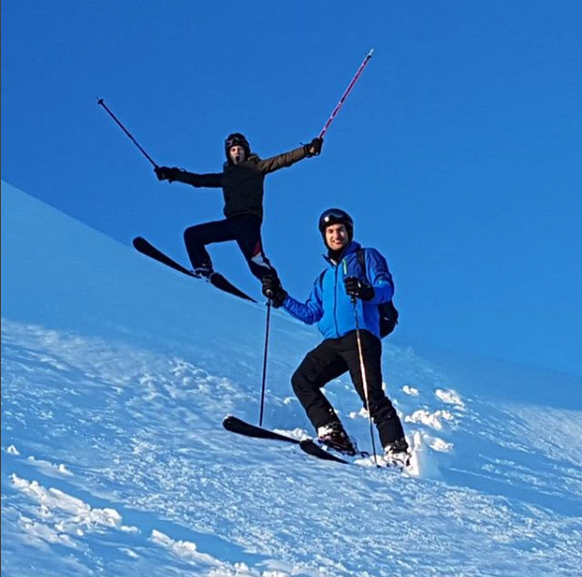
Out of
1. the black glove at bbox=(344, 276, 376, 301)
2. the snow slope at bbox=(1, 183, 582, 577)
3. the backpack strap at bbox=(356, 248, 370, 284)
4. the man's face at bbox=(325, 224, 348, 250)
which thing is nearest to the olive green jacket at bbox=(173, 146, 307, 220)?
the snow slope at bbox=(1, 183, 582, 577)

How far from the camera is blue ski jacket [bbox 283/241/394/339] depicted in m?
7.90

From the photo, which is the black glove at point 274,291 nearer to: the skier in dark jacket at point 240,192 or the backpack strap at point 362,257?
the backpack strap at point 362,257

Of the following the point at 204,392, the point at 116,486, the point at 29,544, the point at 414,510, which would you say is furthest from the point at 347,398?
the point at 29,544

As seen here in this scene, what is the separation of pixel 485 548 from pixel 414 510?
25.3 inches

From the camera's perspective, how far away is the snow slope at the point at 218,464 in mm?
6602

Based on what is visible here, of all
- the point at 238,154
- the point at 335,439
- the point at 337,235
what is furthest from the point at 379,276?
the point at 238,154

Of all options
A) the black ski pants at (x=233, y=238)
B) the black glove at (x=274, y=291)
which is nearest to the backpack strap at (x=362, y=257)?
the black glove at (x=274, y=291)

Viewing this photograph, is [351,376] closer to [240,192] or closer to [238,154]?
[240,192]

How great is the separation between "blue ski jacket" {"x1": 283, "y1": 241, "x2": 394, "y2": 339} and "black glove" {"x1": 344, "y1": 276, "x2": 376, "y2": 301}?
0.33 feet

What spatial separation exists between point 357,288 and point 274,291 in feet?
2.45

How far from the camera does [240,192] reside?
10.8 m

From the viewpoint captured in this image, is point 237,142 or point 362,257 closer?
point 362,257

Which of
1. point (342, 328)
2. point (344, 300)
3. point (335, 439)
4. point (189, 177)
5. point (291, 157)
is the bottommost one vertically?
point (335, 439)

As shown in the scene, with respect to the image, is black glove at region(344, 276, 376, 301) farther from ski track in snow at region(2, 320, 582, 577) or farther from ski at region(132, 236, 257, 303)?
ski at region(132, 236, 257, 303)
